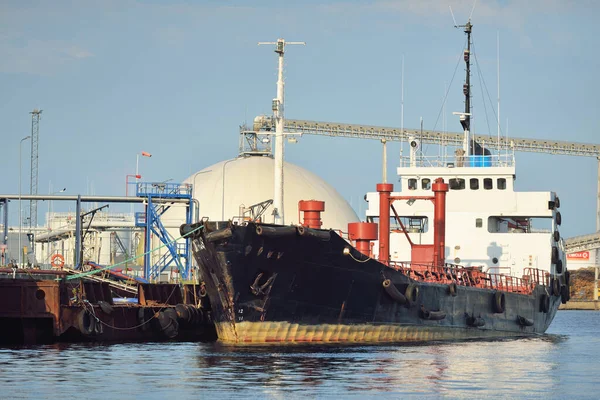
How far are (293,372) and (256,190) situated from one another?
53572mm

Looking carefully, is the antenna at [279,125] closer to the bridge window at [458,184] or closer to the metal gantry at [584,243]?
the bridge window at [458,184]

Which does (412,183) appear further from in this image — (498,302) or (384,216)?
(498,302)

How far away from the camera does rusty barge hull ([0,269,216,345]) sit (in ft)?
112

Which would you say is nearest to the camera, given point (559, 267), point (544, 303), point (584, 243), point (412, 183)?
point (544, 303)

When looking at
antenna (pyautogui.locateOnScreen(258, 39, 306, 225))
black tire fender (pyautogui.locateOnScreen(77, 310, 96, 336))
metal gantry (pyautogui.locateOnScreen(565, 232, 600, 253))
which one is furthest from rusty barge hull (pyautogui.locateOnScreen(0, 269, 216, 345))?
metal gantry (pyautogui.locateOnScreen(565, 232, 600, 253))

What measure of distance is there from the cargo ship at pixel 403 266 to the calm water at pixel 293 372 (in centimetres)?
125

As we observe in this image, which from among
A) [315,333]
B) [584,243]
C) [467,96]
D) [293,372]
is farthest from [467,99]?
[584,243]

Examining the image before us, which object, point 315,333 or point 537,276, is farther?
point 537,276

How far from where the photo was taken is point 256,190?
79.1m

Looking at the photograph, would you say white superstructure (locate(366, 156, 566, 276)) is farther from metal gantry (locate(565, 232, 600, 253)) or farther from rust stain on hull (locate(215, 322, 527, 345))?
metal gantry (locate(565, 232, 600, 253))

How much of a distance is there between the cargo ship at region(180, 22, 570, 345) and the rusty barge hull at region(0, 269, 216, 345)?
3307 mm

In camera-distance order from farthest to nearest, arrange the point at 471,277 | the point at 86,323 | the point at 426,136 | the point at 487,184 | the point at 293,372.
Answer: the point at 426,136 < the point at 487,184 < the point at 471,277 < the point at 86,323 < the point at 293,372

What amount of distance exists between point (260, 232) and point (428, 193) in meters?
15.4

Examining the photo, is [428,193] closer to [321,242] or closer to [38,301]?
[321,242]
